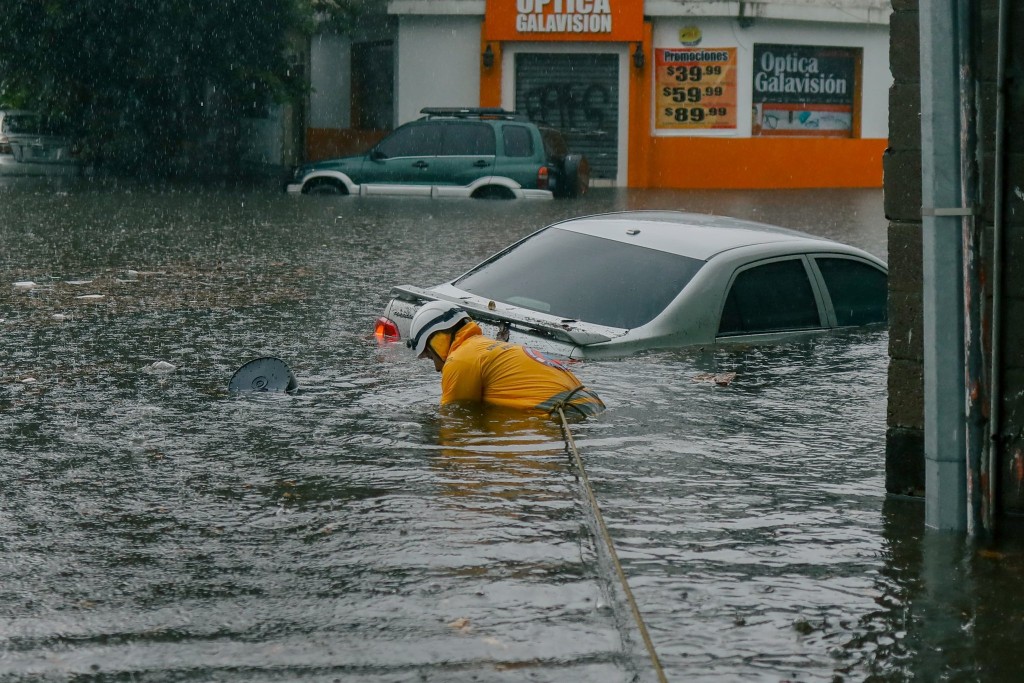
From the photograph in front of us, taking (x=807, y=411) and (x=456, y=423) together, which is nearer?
(x=456, y=423)

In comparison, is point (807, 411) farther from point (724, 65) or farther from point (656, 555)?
point (724, 65)

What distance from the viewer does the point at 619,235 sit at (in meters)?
9.06

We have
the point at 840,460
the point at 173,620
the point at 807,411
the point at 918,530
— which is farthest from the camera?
the point at 807,411

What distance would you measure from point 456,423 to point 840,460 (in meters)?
1.89

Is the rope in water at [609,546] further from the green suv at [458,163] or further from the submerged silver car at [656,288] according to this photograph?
the green suv at [458,163]

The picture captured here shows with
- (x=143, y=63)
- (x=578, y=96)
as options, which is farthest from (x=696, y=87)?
(x=143, y=63)

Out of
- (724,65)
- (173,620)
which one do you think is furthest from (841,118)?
(173,620)

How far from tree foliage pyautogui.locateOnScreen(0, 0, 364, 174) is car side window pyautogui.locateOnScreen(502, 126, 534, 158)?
22.6 ft

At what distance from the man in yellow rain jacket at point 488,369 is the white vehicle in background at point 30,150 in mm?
23852

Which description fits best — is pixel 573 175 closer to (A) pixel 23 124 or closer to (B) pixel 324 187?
(B) pixel 324 187

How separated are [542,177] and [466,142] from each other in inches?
58.3

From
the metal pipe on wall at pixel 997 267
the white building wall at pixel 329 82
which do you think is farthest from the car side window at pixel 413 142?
the metal pipe on wall at pixel 997 267

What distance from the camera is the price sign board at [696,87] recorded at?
33094 mm

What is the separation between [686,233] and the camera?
9117mm
